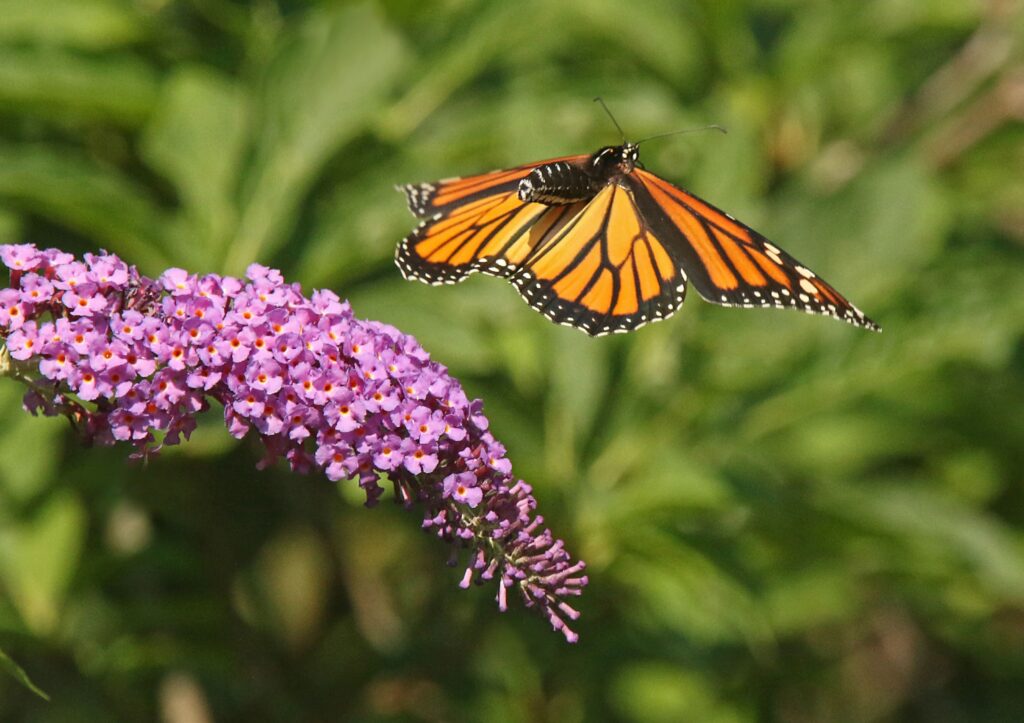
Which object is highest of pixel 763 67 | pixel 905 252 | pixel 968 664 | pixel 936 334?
pixel 763 67

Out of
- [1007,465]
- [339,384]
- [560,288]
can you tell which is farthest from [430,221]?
[1007,465]

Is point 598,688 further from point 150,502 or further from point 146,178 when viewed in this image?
point 146,178

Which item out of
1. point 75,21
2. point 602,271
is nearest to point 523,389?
point 602,271

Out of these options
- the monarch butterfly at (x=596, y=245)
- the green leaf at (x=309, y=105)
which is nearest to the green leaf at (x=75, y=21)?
the green leaf at (x=309, y=105)

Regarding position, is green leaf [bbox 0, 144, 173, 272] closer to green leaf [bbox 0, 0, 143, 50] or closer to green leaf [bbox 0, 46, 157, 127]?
green leaf [bbox 0, 46, 157, 127]

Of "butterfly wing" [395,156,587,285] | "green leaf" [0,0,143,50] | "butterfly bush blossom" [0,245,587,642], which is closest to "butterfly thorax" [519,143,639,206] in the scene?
"butterfly wing" [395,156,587,285]

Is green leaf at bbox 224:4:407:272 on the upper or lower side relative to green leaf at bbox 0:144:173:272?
upper

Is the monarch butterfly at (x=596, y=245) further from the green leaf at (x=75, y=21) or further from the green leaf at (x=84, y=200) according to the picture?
the green leaf at (x=75, y=21)
